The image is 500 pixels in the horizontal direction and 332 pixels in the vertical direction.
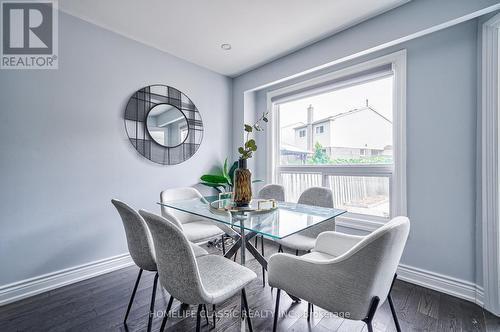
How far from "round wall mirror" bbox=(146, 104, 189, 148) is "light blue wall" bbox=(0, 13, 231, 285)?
0.31m

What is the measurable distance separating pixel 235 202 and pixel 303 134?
5.92 feet

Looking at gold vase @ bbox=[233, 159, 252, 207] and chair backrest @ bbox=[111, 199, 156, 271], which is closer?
chair backrest @ bbox=[111, 199, 156, 271]

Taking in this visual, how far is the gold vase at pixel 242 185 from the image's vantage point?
178cm

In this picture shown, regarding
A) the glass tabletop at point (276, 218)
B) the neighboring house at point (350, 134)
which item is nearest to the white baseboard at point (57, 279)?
the glass tabletop at point (276, 218)

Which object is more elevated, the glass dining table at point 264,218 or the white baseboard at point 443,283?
the glass dining table at point 264,218

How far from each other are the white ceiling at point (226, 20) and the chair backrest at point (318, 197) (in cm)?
174

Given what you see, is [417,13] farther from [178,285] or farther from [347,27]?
[178,285]

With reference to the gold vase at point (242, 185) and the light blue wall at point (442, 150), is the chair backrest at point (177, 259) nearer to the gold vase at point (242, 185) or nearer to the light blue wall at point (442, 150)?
the gold vase at point (242, 185)

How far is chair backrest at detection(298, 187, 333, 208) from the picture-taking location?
2.09 metres

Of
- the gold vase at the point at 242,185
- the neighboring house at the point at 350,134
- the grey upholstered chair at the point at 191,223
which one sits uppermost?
the neighboring house at the point at 350,134

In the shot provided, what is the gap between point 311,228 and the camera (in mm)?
2105

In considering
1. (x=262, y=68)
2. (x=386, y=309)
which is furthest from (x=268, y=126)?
(x=386, y=309)

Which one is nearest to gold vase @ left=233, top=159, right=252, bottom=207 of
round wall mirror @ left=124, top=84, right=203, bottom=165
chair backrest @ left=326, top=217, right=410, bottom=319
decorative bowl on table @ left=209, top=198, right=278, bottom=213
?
decorative bowl on table @ left=209, top=198, right=278, bottom=213

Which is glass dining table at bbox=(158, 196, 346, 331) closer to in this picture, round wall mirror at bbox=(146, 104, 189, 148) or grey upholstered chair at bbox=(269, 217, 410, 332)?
grey upholstered chair at bbox=(269, 217, 410, 332)
